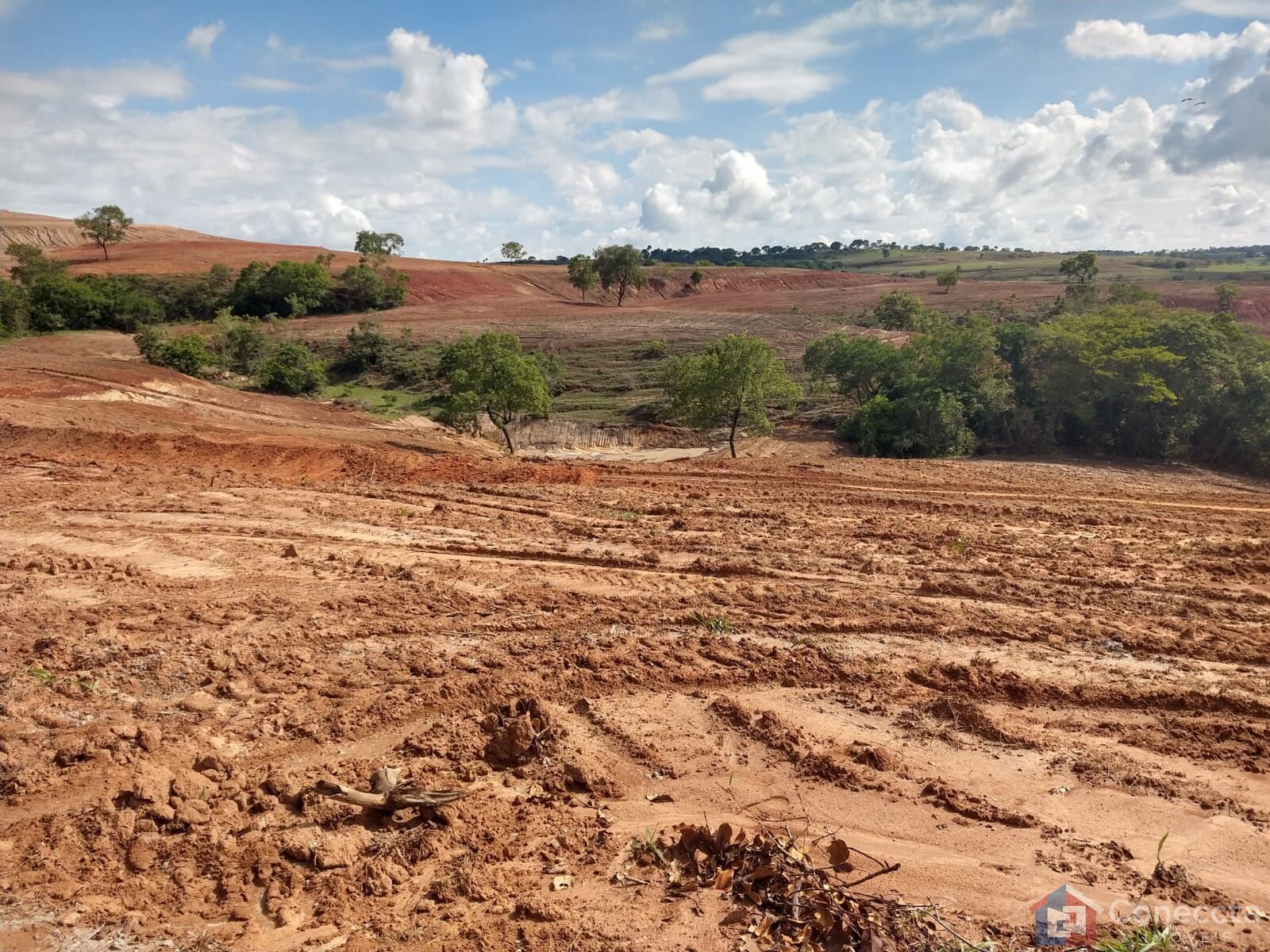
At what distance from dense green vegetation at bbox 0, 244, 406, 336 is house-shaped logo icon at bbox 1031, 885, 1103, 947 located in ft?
136

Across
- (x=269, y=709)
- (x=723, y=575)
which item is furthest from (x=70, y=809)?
(x=723, y=575)

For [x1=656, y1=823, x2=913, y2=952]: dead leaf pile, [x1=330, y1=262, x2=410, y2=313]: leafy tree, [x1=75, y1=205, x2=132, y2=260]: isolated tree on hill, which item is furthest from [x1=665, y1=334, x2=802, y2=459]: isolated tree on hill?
[x1=75, y1=205, x2=132, y2=260]: isolated tree on hill

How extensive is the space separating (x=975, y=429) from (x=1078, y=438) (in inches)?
119

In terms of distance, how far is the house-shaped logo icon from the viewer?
12.8 ft

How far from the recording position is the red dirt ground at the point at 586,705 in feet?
13.8

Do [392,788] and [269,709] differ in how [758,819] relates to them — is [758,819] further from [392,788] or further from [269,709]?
[269,709]

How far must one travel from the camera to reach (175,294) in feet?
164

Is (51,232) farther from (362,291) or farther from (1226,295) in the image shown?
(1226,295)

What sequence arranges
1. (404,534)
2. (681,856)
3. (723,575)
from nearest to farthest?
(681,856) → (723,575) → (404,534)

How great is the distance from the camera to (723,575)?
29.7 ft

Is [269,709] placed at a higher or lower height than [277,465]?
lower

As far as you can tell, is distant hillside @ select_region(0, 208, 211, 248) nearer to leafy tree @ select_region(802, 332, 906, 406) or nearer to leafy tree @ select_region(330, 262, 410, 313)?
leafy tree @ select_region(330, 262, 410, 313)

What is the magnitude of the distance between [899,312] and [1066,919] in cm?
4319

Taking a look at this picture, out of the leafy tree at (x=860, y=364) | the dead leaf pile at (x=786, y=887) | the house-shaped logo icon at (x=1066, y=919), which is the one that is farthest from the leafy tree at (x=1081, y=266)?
the dead leaf pile at (x=786, y=887)
